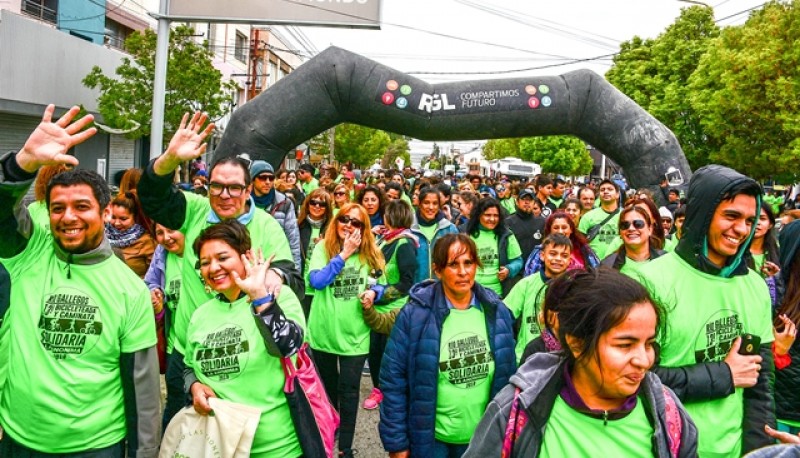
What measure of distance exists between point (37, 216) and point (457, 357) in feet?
7.38

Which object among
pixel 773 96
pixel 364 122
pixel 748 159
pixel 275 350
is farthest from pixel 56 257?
pixel 748 159

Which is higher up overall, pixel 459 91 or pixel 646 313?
pixel 459 91

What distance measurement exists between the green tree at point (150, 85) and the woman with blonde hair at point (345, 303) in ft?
51.7

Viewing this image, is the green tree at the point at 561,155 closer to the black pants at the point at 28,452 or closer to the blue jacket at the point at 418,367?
the blue jacket at the point at 418,367

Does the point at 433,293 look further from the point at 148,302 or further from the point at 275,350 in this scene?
the point at 148,302

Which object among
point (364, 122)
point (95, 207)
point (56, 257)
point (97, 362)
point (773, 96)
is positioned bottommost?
point (97, 362)

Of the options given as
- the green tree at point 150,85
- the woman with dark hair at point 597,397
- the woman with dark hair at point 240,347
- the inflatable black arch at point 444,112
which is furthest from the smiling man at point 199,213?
the green tree at point 150,85

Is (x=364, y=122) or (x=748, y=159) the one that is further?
(x=748, y=159)

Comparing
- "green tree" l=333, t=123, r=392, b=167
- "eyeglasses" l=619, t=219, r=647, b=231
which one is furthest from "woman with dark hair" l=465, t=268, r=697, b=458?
"green tree" l=333, t=123, r=392, b=167

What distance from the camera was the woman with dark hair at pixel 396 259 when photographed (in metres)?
5.54

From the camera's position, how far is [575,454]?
6.52 ft

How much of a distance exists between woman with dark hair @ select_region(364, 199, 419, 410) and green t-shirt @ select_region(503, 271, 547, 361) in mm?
1280

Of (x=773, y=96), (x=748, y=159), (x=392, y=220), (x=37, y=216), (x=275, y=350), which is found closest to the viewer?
(x=275, y=350)

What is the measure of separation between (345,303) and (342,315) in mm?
100
